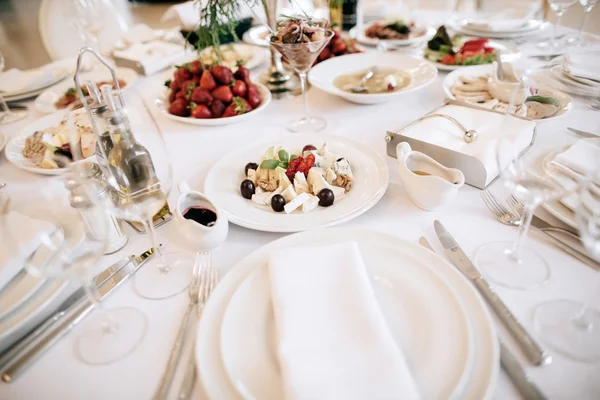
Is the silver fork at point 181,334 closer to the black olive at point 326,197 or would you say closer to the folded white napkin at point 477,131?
the black olive at point 326,197

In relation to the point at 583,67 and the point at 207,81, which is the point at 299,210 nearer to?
the point at 207,81

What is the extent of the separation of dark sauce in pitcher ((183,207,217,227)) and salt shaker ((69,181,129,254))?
0.15 meters

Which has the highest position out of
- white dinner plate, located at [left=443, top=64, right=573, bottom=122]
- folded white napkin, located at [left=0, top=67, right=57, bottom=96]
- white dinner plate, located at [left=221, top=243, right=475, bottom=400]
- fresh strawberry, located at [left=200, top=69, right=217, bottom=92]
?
fresh strawberry, located at [left=200, top=69, right=217, bottom=92]

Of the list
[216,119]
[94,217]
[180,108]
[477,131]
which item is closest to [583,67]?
[477,131]

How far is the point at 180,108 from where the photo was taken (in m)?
1.34

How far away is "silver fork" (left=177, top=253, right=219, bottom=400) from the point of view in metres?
0.56

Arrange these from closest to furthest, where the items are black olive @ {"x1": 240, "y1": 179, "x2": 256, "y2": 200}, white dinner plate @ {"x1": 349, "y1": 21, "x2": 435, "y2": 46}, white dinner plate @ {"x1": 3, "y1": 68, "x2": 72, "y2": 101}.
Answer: black olive @ {"x1": 240, "y1": 179, "x2": 256, "y2": 200} → white dinner plate @ {"x1": 3, "y1": 68, "x2": 72, "y2": 101} → white dinner plate @ {"x1": 349, "y1": 21, "x2": 435, "y2": 46}

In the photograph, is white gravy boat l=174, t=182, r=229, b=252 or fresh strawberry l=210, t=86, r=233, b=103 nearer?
white gravy boat l=174, t=182, r=229, b=252

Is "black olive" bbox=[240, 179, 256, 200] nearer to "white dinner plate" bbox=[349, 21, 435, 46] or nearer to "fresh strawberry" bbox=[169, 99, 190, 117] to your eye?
"fresh strawberry" bbox=[169, 99, 190, 117]

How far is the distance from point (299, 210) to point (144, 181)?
13.7 inches

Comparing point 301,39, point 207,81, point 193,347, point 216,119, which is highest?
point 301,39

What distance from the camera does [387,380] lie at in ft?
1.59

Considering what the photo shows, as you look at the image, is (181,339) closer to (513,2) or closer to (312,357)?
(312,357)

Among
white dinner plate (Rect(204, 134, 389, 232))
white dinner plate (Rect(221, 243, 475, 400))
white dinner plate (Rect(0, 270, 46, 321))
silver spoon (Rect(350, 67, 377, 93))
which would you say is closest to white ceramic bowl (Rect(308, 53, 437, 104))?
silver spoon (Rect(350, 67, 377, 93))
